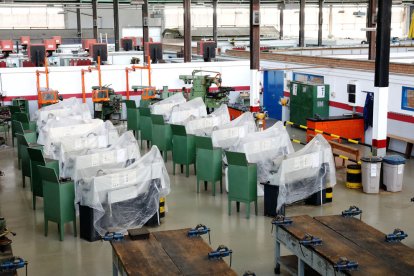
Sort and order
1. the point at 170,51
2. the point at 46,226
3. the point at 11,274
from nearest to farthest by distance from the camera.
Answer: the point at 11,274 < the point at 46,226 < the point at 170,51

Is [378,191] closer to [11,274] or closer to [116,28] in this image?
→ [11,274]

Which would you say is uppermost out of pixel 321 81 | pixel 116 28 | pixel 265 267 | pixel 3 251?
pixel 116 28

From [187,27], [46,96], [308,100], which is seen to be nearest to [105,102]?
[46,96]

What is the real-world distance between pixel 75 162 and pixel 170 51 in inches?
822

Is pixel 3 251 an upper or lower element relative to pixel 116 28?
lower

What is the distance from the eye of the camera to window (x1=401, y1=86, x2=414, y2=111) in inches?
526

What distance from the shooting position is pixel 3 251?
6.75m

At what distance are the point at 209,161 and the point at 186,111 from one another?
3307 millimetres

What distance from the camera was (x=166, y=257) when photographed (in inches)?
230

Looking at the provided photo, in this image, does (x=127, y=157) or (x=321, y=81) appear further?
(x=321, y=81)

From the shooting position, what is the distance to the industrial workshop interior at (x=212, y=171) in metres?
6.36

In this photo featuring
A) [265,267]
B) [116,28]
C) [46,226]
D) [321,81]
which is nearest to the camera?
[265,267]

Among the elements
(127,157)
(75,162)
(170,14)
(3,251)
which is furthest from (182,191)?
(170,14)

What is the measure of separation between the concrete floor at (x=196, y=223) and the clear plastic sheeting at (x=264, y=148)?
2.03ft
